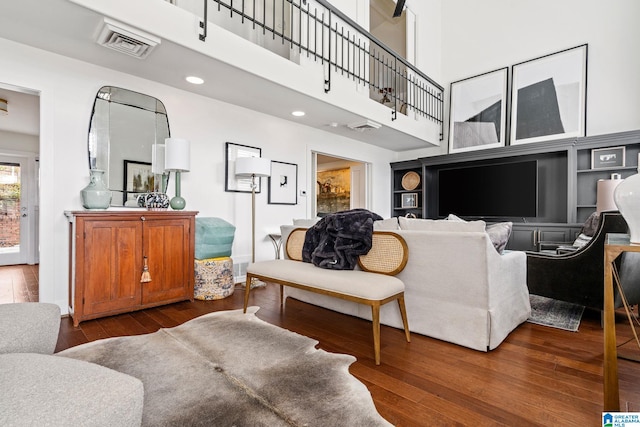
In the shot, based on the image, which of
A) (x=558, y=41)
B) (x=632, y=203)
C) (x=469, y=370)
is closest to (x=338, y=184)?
(x=558, y=41)

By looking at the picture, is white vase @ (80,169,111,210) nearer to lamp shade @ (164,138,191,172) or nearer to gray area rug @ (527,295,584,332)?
lamp shade @ (164,138,191,172)

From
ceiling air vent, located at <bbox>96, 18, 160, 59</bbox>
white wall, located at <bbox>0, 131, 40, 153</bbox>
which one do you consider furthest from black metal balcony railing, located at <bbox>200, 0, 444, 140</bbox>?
white wall, located at <bbox>0, 131, 40, 153</bbox>

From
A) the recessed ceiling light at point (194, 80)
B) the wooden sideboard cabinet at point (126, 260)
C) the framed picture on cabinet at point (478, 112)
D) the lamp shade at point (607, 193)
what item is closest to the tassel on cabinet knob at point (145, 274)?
the wooden sideboard cabinet at point (126, 260)

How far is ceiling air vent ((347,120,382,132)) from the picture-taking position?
4.63m

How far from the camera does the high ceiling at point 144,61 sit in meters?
2.25

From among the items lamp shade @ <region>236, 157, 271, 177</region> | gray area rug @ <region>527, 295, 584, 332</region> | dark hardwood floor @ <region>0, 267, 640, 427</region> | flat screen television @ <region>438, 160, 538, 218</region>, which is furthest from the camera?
flat screen television @ <region>438, 160, 538, 218</region>

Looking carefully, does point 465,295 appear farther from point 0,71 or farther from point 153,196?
point 0,71

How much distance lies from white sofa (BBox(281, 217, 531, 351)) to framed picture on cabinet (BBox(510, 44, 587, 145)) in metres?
3.67

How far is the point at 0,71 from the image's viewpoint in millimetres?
2561

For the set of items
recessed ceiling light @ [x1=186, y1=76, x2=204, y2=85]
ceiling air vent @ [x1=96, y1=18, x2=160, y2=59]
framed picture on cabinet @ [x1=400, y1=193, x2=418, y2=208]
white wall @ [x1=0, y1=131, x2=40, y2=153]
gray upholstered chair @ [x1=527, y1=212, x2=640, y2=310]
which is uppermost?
recessed ceiling light @ [x1=186, y1=76, x2=204, y2=85]

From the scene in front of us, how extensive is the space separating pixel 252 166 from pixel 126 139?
52.5 inches

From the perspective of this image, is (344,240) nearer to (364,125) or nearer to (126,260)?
(126,260)

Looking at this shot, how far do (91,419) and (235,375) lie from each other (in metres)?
1.13

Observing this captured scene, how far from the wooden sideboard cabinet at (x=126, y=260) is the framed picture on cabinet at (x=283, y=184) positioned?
1.58 meters
